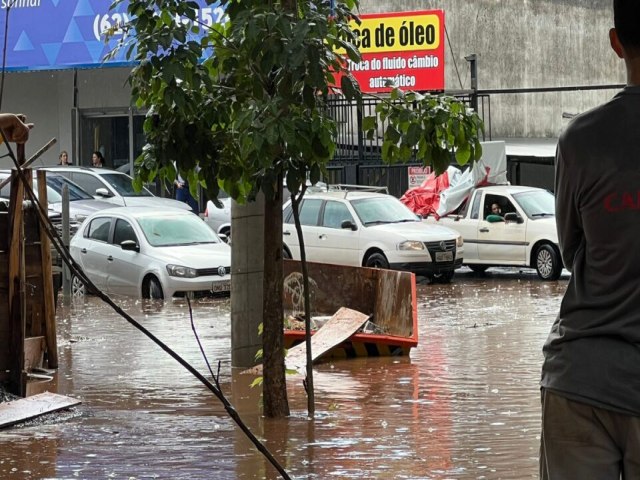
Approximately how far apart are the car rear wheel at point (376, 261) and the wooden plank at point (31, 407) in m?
12.2

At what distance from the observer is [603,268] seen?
309cm

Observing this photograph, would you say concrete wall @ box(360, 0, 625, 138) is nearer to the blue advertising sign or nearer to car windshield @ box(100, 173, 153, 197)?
the blue advertising sign

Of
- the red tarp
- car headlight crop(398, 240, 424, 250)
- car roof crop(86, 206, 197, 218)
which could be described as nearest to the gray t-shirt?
car roof crop(86, 206, 197, 218)

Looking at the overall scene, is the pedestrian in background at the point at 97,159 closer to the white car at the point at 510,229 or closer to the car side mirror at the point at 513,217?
the white car at the point at 510,229

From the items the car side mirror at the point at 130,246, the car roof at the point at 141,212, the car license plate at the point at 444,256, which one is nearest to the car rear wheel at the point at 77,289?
the car roof at the point at 141,212

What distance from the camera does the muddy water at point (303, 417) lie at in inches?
297

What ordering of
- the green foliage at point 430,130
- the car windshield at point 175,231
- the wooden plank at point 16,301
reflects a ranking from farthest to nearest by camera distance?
the car windshield at point 175,231
the wooden plank at point 16,301
the green foliage at point 430,130

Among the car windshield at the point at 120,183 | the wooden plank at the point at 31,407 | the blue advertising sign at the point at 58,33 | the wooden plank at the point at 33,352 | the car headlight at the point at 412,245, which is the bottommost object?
the wooden plank at the point at 31,407

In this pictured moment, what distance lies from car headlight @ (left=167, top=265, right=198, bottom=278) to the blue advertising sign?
12.4m

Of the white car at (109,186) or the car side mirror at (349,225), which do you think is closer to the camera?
the car side mirror at (349,225)

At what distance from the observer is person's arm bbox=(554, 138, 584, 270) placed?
318cm

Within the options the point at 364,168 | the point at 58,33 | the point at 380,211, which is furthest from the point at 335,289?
the point at 58,33

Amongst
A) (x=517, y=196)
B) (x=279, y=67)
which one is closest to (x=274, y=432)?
(x=279, y=67)

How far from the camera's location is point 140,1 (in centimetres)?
804
